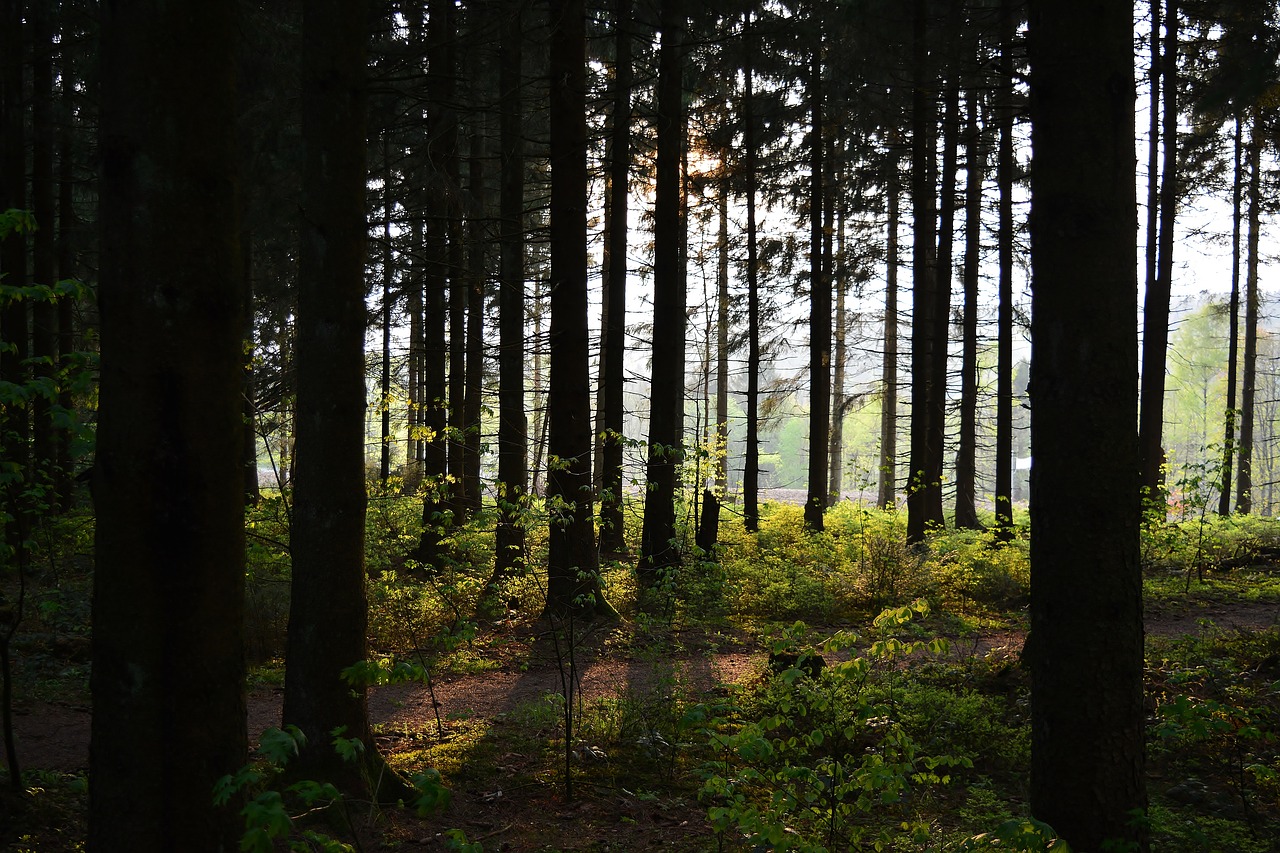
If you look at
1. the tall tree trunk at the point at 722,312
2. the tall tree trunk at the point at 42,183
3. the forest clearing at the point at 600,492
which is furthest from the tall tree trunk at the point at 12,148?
the tall tree trunk at the point at 722,312

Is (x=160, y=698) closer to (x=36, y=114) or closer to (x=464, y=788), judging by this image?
(x=464, y=788)

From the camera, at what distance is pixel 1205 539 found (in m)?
13.0

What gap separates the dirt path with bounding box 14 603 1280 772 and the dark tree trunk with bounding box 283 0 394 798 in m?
2.07

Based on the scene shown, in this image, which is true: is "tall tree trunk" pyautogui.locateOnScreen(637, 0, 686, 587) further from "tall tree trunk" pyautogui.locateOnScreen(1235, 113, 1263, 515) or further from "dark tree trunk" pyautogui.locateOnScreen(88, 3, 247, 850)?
"tall tree trunk" pyautogui.locateOnScreen(1235, 113, 1263, 515)

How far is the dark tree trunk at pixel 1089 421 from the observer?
3240mm

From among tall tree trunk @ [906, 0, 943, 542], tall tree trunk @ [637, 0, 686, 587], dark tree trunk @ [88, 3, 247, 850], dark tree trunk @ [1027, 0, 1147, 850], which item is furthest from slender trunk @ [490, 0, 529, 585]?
dark tree trunk @ [88, 3, 247, 850]

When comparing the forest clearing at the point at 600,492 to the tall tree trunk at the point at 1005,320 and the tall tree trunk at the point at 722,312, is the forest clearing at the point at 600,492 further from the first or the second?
the tall tree trunk at the point at 722,312

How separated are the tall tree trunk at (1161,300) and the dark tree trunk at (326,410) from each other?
50.0 ft

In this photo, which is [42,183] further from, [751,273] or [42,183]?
[751,273]

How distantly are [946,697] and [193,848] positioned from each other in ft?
18.5

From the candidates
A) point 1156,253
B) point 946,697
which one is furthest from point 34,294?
point 1156,253

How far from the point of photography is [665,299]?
11992 millimetres

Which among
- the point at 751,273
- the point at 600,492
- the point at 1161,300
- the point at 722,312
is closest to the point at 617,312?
the point at 751,273

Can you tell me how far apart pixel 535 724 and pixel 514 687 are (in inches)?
57.7
